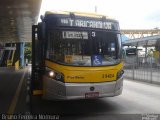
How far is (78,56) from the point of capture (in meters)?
10.2

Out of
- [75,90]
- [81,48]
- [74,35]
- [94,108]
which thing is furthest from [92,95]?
[74,35]

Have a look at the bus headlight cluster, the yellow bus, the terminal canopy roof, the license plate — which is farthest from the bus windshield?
the terminal canopy roof

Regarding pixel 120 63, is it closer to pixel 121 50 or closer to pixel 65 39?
pixel 121 50

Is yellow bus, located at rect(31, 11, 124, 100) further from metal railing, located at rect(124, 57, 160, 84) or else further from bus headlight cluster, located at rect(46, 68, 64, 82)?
metal railing, located at rect(124, 57, 160, 84)

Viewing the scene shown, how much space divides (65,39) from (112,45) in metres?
1.47

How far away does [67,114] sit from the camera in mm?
10117

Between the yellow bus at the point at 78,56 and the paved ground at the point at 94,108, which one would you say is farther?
the yellow bus at the point at 78,56

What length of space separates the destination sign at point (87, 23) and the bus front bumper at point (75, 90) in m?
1.67

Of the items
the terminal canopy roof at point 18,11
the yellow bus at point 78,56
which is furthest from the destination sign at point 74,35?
the terminal canopy roof at point 18,11

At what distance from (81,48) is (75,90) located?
125 cm

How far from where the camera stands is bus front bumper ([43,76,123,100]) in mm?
9835

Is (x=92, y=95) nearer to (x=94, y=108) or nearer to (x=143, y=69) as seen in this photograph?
(x=94, y=108)

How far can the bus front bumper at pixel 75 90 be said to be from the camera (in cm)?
984

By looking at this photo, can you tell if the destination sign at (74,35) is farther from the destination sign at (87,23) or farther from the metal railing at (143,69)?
the metal railing at (143,69)
